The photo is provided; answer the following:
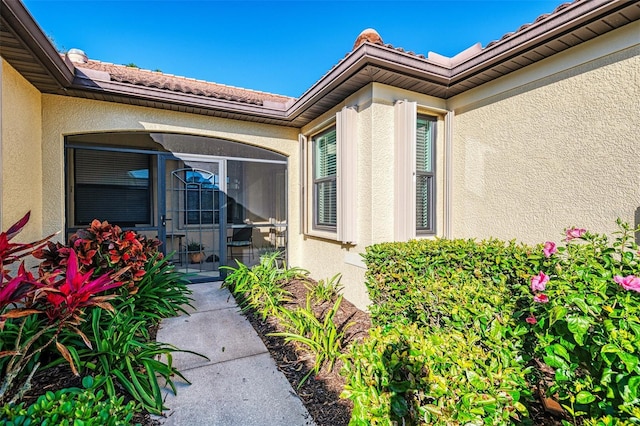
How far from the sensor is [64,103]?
4918mm

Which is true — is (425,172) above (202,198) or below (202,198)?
above

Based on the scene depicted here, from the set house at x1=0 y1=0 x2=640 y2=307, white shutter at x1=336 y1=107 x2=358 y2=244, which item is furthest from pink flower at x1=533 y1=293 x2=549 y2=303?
white shutter at x1=336 y1=107 x2=358 y2=244

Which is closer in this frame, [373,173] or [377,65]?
[377,65]

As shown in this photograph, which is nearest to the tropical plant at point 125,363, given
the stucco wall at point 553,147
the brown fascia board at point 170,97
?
the brown fascia board at point 170,97

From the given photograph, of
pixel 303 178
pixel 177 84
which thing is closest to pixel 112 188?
pixel 177 84

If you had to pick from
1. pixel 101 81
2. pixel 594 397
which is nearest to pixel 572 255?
pixel 594 397

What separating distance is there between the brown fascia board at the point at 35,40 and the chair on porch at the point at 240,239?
4295 millimetres

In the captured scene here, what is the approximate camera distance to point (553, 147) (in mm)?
3922

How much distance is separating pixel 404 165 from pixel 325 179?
69.4 inches

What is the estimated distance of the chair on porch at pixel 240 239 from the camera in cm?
741

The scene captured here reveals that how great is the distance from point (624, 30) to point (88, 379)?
633 cm

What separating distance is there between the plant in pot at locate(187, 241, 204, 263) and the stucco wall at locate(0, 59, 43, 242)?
2.53 metres

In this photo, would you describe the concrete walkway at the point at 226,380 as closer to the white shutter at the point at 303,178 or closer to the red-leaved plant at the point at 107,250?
the red-leaved plant at the point at 107,250

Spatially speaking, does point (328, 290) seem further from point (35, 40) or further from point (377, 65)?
point (35, 40)
